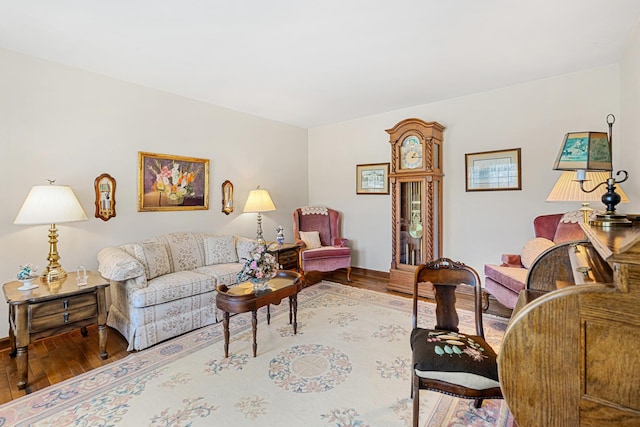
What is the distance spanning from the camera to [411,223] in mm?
4285

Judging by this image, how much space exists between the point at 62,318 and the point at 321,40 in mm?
3054

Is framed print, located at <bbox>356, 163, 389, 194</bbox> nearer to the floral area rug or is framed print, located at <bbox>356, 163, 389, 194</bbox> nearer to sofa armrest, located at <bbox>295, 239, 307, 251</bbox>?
sofa armrest, located at <bbox>295, 239, 307, 251</bbox>

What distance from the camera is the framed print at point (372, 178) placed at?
16.0ft

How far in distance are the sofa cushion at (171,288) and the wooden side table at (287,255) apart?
1163 mm

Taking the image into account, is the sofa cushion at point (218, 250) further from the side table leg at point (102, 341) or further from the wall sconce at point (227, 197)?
the side table leg at point (102, 341)

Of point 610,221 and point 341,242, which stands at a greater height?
point 610,221

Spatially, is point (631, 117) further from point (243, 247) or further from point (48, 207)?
point (48, 207)

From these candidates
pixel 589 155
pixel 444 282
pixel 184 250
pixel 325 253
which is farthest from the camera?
pixel 325 253

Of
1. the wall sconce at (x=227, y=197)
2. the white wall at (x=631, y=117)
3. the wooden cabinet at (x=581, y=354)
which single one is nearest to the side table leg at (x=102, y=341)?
the wall sconce at (x=227, y=197)

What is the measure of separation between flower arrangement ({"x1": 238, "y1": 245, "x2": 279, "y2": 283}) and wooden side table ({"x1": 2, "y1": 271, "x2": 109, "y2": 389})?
1.17 m

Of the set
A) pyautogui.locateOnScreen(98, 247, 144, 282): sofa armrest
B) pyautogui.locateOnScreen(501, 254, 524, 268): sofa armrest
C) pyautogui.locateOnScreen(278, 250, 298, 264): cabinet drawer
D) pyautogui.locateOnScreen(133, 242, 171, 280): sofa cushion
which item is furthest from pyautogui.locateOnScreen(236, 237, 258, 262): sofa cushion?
pyautogui.locateOnScreen(501, 254, 524, 268): sofa armrest

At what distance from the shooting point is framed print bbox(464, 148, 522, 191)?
3.70 m

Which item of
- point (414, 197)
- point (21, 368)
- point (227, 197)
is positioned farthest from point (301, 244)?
point (21, 368)

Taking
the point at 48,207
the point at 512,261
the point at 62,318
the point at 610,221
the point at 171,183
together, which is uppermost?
the point at 171,183
